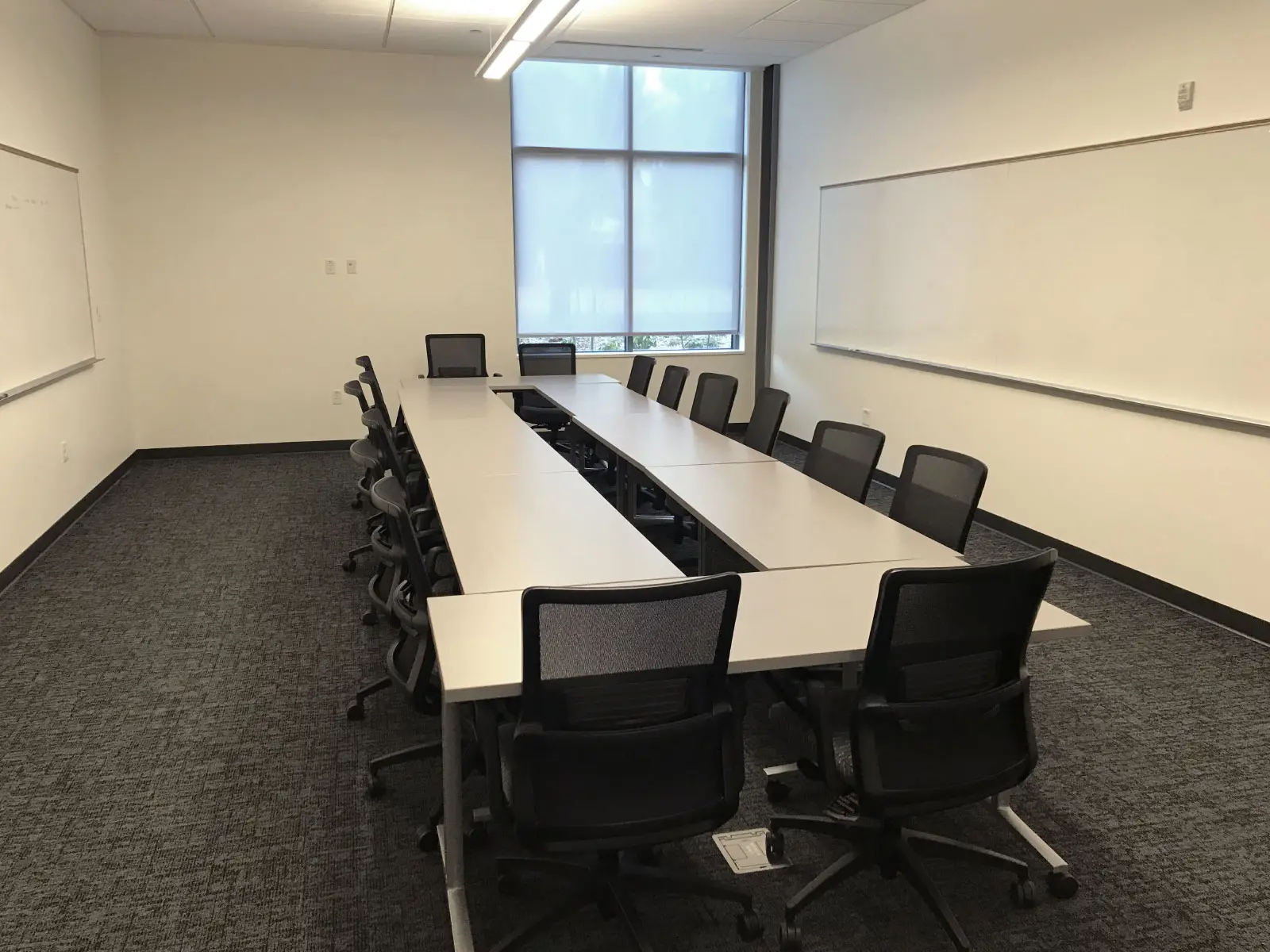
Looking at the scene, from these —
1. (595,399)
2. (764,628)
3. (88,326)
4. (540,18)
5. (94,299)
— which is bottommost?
(764,628)

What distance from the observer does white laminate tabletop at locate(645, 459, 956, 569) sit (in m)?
2.93

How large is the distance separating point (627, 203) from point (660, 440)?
4.13 m

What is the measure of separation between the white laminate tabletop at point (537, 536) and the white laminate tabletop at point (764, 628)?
0.67ft

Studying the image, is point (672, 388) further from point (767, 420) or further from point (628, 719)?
point (628, 719)

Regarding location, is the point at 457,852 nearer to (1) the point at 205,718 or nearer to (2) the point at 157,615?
(1) the point at 205,718

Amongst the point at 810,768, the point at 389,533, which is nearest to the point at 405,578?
the point at 389,533

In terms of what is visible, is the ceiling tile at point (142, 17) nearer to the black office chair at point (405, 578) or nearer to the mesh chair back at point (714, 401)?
the mesh chair back at point (714, 401)

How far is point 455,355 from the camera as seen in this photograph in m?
7.33

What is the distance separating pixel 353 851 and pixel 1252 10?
14.9 ft

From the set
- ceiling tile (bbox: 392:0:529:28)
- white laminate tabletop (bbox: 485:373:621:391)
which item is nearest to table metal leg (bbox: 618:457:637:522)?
white laminate tabletop (bbox: 485:373:621:391)

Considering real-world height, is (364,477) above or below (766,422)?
below

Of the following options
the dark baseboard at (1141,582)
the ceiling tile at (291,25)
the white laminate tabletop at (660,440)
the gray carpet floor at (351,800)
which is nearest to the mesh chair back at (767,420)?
the white laminate tabletop at (660,440)

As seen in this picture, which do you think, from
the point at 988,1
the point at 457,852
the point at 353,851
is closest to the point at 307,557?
the point at 353,851

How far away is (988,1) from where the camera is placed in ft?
17.6
